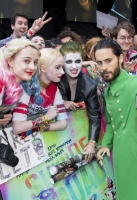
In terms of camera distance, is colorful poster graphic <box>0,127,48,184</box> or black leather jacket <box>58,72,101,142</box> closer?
colorful poster graphic <box>0,127,48,184</box>

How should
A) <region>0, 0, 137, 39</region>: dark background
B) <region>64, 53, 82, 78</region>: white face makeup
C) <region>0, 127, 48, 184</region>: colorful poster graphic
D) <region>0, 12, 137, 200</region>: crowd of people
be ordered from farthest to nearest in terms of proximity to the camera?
1. <region>0, 0, 137, 39</region>: dark background
2. <region>64, 53, 82, 78</region>: white face makeup
3. <region>0, 127, 48, 184</region>: colorful poster graphic
4. <region>0, 12, 137, 200</region>: crowd of people

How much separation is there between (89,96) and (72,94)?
0.47 ft

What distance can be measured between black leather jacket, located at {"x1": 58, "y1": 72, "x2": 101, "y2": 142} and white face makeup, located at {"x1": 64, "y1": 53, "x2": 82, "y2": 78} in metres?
0.07

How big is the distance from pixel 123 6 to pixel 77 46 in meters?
6.40

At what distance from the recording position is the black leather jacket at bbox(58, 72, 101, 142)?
2.76 meters

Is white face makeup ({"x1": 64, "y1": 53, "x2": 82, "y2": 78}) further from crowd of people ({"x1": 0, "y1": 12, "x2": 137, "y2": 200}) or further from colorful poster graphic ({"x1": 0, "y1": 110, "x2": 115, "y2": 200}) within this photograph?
colorful poster graphic ({"x1": 0, "y1": 110, "x2": 115, "y2": 200})

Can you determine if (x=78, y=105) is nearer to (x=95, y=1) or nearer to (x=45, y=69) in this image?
(x=45, y=69)

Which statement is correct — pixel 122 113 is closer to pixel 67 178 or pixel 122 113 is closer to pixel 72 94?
pixel 72 94

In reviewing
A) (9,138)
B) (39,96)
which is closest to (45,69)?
(39,96)

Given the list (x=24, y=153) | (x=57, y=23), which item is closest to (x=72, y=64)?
(x=24, y=153)

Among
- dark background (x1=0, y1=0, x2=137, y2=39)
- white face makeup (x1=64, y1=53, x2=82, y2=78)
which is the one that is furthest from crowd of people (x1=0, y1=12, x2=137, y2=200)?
dark background (x1=0, y1=0, x2=137, y2=39)

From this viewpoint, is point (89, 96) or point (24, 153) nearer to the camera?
point (24, 153)

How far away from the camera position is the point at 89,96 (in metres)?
2.78

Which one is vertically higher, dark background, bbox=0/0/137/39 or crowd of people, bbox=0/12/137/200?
dark background, bbox=0/0/137/39
